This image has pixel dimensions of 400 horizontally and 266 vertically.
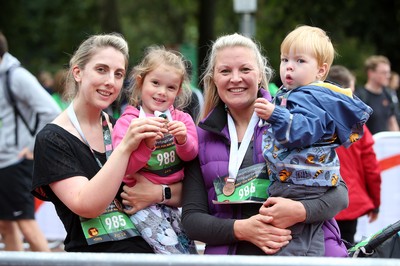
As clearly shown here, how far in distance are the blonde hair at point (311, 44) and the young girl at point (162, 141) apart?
2.10 ft

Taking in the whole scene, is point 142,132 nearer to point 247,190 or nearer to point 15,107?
point 247,190

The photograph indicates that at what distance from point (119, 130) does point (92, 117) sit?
0.65 feet

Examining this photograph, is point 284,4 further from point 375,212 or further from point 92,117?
point 92,117

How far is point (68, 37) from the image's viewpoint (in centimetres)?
3309

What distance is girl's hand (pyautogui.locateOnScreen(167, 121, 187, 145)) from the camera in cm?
369

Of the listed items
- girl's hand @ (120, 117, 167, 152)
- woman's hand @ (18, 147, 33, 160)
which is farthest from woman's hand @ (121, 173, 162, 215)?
woman's hand @ (18, 147, 33, 160)

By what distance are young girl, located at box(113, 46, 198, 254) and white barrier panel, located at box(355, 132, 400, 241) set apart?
465 centimetres

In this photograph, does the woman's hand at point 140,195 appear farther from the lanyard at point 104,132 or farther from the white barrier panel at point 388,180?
the white barrier panel at point 388,180

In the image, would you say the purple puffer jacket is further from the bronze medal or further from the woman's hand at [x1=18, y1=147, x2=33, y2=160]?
the woman's hand at [x1=18, y1=147, x2=33, y2=160]

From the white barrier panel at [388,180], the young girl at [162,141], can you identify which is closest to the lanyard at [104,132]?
the young girl at [162,141]

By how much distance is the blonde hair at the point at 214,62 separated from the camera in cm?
384

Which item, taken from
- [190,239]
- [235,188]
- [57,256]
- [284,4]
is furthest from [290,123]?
[284,4]

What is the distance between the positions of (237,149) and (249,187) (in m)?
0.21

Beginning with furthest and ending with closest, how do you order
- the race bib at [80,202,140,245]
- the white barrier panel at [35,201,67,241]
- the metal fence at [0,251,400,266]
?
the white barrier panel at [35,201,67,241], the race bib at [80,202,140,245], the metal fence at [0,251,400,266]
